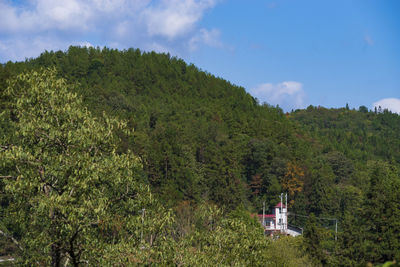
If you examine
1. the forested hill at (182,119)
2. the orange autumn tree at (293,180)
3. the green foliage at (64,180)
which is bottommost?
the green foliage at (64,180)

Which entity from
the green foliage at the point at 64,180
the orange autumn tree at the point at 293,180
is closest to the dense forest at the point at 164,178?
the green foliage at the point at 64,180

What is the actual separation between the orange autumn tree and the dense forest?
23 cm

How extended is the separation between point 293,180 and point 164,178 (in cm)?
2331

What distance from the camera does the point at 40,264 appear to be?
10273 millimetres

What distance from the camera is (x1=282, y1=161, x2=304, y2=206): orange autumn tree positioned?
78.2m

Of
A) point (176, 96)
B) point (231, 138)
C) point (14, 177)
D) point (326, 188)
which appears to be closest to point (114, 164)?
point (14, 177)

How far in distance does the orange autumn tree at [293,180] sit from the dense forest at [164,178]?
0.23 meters

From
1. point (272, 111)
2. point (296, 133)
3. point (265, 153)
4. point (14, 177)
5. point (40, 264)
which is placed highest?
point (272, 111)

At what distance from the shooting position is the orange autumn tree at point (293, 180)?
78188 mm

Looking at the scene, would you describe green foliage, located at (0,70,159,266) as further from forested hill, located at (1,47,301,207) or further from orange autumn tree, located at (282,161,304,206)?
orange autumn tree, located at (282,161,304,206)

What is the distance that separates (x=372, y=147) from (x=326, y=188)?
2610 inches

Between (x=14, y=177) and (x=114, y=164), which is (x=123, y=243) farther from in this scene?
(x=14, y=177)

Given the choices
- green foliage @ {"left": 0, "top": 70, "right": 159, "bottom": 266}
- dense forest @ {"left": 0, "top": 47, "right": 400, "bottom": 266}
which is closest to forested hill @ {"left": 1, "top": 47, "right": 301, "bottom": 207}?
dense forest @ {"left": 0, "top": 47, "right": 400, "bottom": 266}

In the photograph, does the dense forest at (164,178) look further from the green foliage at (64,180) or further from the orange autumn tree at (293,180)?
the orange autumn tree at (293,180)
